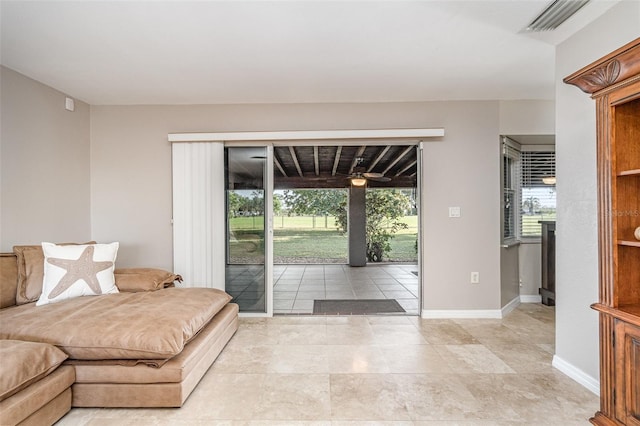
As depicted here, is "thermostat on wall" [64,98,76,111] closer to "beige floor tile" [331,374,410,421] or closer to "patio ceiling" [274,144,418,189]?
"patio ceiling" [274,144,418,189]

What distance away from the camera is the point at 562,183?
7.62 feet

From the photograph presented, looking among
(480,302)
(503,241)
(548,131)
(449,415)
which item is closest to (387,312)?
(480,302)

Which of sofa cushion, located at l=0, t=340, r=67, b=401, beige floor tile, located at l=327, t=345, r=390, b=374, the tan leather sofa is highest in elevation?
sofa cushion, located at l=0, t=340, r=67, b=401

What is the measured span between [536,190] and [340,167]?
4286 millimetres

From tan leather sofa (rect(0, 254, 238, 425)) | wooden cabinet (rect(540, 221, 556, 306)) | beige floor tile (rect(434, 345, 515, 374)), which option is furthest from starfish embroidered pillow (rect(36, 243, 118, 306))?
wooden cabinet (rect(540, 221, 556, 306))

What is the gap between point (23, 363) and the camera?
1538 mm

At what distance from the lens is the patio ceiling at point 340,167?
19.8 feet

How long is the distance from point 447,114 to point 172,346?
3.44m

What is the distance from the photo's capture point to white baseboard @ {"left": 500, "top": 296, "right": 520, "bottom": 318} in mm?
3639

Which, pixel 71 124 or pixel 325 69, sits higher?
pixel 325 69

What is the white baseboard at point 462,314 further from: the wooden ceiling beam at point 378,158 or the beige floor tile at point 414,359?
the wooden ceiling beam at point 378,158

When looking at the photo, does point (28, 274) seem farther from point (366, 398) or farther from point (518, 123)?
point (518, 123)

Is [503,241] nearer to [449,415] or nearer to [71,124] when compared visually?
[449,415]

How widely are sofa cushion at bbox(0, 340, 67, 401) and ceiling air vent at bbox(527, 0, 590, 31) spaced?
3.49 meters
